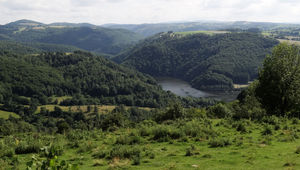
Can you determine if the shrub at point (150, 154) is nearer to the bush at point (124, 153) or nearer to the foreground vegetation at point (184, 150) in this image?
the foreground vegetation at point (184, 150)

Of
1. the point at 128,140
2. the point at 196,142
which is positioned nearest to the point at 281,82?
the point at 196,142

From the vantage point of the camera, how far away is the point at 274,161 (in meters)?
15.0

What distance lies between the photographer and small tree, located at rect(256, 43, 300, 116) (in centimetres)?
3344

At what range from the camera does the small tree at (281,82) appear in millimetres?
33441

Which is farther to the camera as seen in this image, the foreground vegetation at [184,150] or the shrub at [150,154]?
the shrub at [150,154]

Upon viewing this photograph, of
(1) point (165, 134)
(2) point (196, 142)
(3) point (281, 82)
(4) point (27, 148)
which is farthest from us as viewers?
(3) point (281, 82)

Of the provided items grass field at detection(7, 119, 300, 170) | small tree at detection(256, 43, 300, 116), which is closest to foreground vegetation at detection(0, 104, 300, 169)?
grass field at detection(7, 119, 300, 170)

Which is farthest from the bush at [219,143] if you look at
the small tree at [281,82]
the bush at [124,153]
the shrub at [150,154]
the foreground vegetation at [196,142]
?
the small tree at [281,82]

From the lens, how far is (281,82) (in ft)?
110

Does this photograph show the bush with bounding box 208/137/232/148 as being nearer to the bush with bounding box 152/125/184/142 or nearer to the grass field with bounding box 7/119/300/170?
the grass field with bounding box 7/119/300/170

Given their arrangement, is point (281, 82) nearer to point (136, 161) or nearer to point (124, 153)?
point (124, 153)

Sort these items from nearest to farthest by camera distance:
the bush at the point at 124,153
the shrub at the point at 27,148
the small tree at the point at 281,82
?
the bush at the point at 124,153, the shrub at the point at 27,148, the small tree at the point at 281,82

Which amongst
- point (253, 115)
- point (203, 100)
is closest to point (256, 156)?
point (253, 115)

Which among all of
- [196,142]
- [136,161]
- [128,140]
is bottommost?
[128,140]
